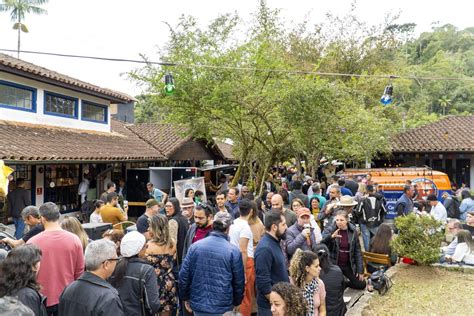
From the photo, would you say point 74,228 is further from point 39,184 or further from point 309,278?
point 39,184

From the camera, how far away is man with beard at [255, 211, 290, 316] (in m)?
4.38

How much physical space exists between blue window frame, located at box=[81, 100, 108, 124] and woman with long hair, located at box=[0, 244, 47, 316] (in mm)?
13570

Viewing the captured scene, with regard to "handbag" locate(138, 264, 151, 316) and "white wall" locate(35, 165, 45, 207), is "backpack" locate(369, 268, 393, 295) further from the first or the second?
"white wall" locate(35, 165, 45, 207)

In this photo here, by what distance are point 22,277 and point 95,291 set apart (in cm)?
62

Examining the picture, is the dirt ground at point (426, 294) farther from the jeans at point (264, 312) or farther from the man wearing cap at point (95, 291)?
the man wearing cap at point (95, 291)

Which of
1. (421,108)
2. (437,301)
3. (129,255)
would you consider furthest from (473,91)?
(129,255)

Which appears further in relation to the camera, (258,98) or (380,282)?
(258,98)

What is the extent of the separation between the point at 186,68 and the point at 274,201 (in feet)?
24.3

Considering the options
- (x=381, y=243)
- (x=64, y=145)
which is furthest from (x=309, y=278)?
(x=64, y=145)

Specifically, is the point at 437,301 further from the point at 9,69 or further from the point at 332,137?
the point at 9,69

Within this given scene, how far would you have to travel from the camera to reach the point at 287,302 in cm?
318

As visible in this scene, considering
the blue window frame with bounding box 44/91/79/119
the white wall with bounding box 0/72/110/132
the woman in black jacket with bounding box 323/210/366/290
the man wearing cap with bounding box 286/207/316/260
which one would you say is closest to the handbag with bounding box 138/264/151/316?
the man wearing cap with bounding box 286/207/316/260

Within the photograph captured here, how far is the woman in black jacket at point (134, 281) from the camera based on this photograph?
3785mm

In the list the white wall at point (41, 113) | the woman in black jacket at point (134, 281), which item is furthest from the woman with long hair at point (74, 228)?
the white wall at point (41, 113)
